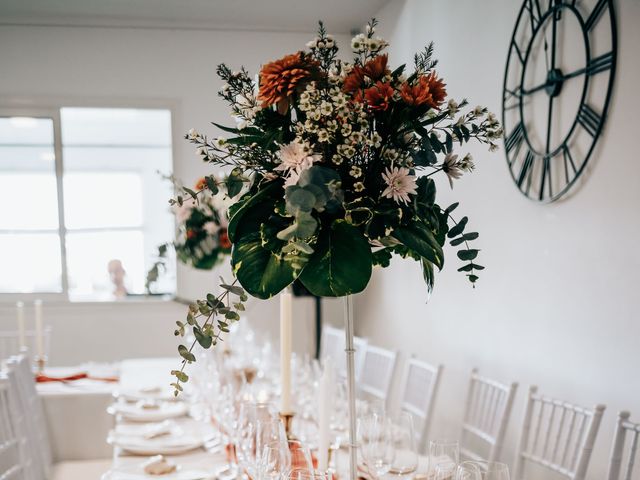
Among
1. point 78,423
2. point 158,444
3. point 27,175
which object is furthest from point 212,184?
point 27,175

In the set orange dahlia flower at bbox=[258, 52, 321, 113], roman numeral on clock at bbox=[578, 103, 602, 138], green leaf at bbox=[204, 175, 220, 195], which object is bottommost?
green leaf at bbox=[204, 175, 220, 195]

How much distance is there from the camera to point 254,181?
1100mm

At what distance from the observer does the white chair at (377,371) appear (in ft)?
9.37

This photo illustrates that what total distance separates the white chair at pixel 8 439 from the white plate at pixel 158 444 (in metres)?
0.36

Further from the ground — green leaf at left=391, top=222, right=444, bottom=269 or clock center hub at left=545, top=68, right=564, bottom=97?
clock center hub at left=545, top=68, right=564, bottom=97

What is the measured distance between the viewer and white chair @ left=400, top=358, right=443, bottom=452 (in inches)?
96.1

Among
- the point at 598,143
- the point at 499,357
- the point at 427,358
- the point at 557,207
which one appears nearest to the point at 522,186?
the point at 557,207

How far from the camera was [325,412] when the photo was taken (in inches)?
58.7

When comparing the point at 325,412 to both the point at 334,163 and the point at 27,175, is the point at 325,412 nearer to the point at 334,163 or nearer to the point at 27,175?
the point at 334,163

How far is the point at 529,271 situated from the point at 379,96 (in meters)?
1.73

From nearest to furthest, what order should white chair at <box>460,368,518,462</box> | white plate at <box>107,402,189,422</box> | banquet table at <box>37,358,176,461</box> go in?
1. white chair at <box>460,368,518,462</box>
2. white plate at <box>107,402,189,422</box>
3. banquet table at <box>37,358,176,461</box>

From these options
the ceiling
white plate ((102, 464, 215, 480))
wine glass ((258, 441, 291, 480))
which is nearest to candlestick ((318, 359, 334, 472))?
wine glass ((258, 441, 291, 480))

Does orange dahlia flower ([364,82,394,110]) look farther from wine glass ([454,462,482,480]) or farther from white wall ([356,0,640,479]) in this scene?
white wall ([356,0,640,479])

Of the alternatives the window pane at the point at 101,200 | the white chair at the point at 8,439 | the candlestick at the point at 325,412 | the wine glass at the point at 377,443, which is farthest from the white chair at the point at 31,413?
the window pane at the point at 101,200
